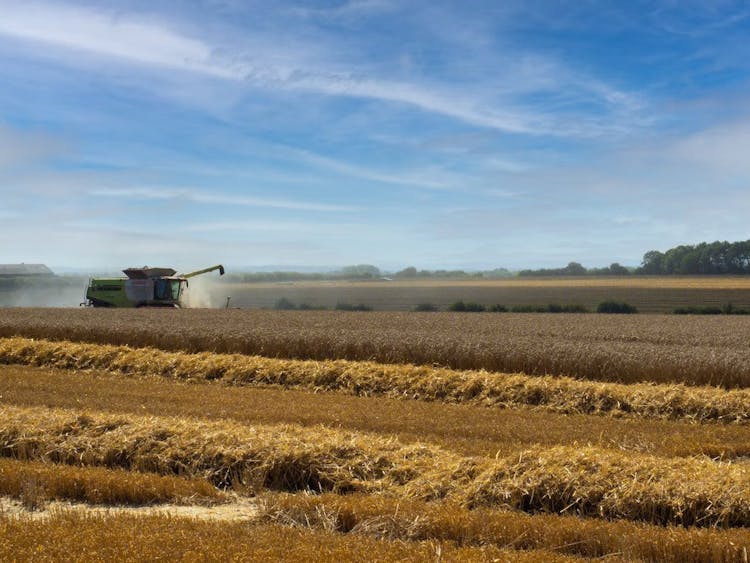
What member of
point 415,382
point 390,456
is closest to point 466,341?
point 415,382

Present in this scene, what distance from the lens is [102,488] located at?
25.7 feet

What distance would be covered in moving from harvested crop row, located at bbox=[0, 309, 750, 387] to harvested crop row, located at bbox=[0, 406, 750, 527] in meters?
8.79

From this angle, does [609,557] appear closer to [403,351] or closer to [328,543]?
[328,543]

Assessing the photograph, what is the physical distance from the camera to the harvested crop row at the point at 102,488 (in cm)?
781

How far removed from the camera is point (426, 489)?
7.98m

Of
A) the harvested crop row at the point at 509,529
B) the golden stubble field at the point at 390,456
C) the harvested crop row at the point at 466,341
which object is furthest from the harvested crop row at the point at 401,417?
the harvested crop row at the point at 466,341

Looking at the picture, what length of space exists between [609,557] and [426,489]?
239 centimetres

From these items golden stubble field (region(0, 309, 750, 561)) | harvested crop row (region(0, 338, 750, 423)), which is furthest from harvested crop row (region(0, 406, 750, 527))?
harvested crop row (region(0, 338, 750, 423))

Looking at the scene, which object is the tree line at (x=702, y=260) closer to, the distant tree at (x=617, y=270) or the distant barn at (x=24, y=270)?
the distant tree at (x=617, y=270)

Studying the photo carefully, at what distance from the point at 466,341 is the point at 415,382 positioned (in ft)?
11.5

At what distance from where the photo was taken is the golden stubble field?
20.6ft

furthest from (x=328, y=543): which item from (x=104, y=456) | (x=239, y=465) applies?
(x=104, y=456)

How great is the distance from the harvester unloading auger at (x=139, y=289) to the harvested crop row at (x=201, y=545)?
3130cm

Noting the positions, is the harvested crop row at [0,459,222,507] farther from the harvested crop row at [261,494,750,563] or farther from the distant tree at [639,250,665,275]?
the distant tree at [639,250,665,275]
